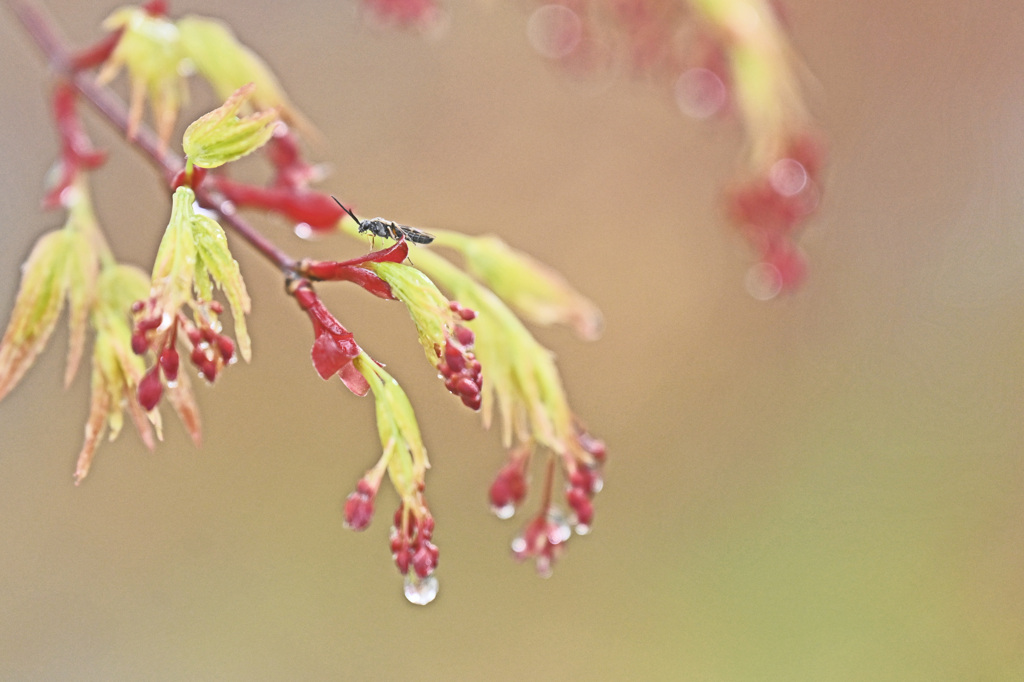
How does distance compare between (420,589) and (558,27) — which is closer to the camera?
(420,589)

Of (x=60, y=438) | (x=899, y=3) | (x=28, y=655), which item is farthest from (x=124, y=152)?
(x=899, y=3)

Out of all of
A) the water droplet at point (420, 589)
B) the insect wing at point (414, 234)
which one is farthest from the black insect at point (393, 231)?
the water droplet at point (420, 589)

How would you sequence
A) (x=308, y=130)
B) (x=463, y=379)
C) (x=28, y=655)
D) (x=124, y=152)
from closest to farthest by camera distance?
(x=463, y=379)
(x=308, y=130)
(x=28, y=655)
(x=124, y=152)

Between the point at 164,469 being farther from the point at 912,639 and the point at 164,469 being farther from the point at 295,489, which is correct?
the point at 912,639

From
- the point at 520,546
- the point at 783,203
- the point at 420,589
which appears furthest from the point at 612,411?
the point at 420,589

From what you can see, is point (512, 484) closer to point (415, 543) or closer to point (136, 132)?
point (415, 543)

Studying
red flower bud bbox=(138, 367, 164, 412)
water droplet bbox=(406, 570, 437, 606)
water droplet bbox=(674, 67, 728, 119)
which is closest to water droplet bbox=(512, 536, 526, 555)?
water droplet bbox=(406, 570, 437, 606)
